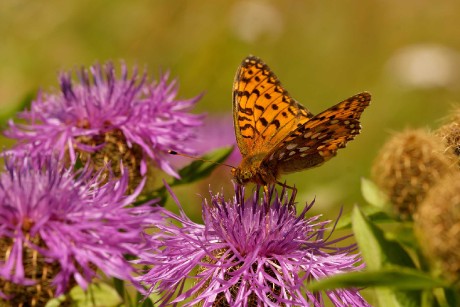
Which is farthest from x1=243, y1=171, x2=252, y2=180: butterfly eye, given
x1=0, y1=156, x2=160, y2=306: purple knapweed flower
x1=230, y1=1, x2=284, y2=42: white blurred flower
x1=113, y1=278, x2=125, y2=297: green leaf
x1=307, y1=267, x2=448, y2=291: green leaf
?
x1=230, y1=1, x2=284, y2=42: white blurred flower

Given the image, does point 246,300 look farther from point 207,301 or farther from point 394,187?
point 394,187

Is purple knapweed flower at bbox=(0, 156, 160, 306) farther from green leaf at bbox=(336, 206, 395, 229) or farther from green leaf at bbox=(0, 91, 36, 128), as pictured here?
green leaf at bbox=(0, 91, 36, 128)

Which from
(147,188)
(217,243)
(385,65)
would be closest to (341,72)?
(385,65)

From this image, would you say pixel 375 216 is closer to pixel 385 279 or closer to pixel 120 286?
pixel 120 286

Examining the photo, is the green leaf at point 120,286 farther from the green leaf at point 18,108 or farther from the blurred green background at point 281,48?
the blurred green background at point 281,48

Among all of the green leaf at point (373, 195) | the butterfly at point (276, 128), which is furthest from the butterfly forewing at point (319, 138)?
the green leaf at point (373, 195)

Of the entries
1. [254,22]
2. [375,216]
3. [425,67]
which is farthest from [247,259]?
[425,67]
